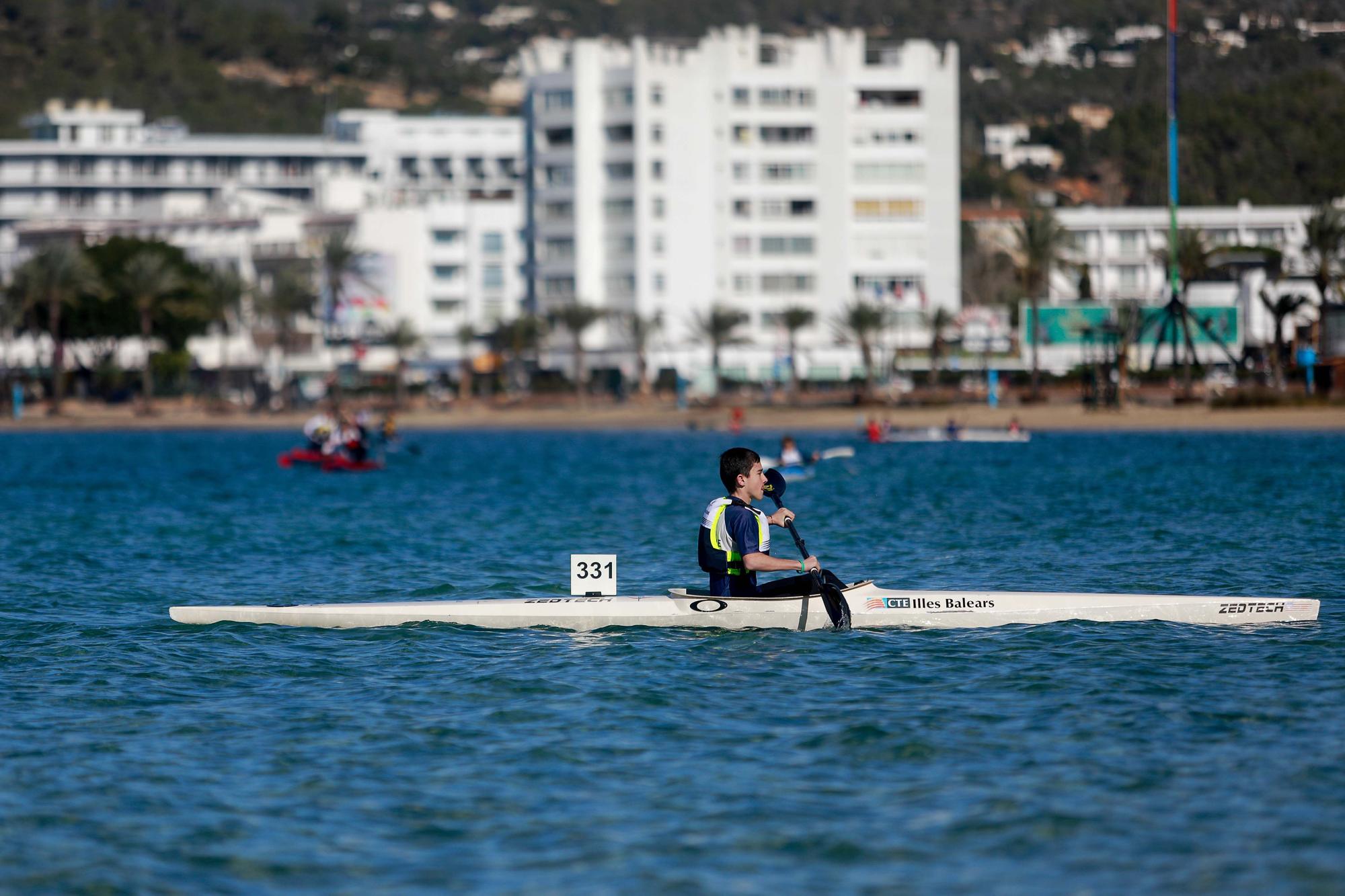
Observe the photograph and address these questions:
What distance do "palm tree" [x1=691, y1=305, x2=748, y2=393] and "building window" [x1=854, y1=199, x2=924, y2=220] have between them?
14507mm

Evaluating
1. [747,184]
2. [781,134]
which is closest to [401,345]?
[747,184]

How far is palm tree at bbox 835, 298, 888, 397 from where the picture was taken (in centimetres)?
10675

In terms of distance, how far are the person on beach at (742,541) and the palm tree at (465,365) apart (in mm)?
103947

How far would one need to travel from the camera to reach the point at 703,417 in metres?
103

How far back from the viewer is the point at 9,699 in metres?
17.5

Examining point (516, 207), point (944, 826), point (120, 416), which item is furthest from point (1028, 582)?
point (516, 207)

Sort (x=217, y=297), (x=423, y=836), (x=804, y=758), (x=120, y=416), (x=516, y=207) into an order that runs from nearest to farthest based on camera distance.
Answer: (x=423, y=836) → (x=804, y=758) → (x=120, y=416) → (x=217, y=297) → (x=516, y=207)

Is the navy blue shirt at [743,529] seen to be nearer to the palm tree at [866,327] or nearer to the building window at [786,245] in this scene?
the palm tree at [866,327]

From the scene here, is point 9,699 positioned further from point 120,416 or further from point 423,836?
point 120,416

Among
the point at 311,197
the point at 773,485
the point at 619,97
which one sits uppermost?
the point at 619,97

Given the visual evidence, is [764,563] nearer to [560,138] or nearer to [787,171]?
[787,171]

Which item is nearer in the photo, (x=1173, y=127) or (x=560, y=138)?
(x=1173, y=127)

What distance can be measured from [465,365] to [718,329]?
19.7 m

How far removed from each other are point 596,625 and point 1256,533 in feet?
55.5
